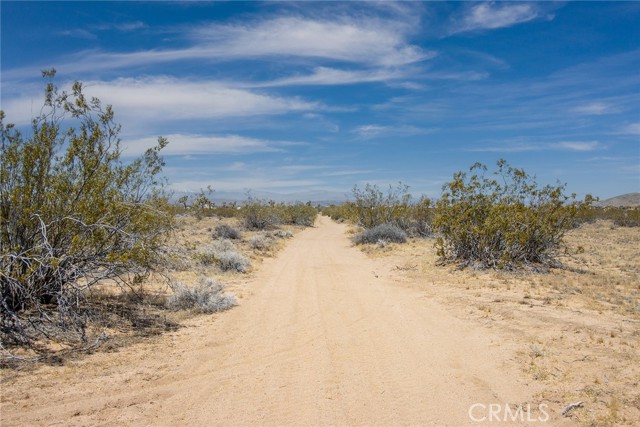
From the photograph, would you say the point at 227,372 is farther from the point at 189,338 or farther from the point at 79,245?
the point at 79,245

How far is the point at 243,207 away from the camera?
36.1m

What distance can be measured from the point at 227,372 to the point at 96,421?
5.70 feet

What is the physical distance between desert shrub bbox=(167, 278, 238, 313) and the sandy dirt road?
1.79 ft

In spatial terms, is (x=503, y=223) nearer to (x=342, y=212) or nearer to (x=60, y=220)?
(x=60, y=220)

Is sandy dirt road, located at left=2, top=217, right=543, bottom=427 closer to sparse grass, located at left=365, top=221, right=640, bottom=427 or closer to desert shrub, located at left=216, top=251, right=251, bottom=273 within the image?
sparse grass, located at left=365, top=221, right=640, bottom=427

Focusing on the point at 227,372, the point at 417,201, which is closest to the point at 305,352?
the point at 227,372

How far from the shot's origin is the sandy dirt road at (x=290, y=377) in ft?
15.6

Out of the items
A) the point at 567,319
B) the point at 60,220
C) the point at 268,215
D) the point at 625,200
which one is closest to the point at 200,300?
the point at 60,220

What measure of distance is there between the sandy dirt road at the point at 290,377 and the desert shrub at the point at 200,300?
0.54m

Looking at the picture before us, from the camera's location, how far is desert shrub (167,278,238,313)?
9.41 metres

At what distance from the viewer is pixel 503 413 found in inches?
190

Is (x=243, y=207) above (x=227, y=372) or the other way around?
above

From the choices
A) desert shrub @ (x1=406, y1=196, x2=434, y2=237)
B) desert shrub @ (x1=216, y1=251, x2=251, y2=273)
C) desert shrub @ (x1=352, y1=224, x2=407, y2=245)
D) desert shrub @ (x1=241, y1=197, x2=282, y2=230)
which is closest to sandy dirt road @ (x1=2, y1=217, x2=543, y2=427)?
desert shrub @ (x1=216, y1=251, x2=251, y2=273)

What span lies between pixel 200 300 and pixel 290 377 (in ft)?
14.4
